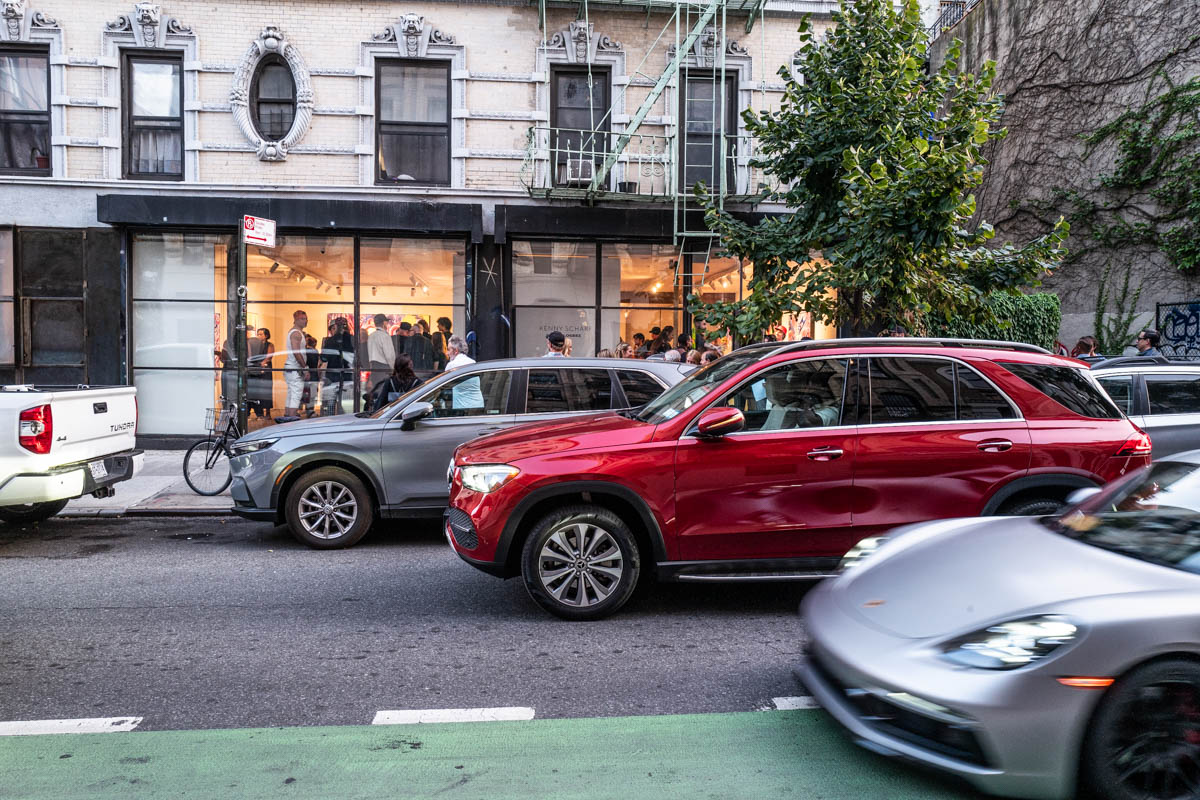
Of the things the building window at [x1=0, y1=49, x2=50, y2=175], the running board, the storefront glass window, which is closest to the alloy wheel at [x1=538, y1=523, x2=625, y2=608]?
the running board

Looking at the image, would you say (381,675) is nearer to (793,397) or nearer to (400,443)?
(793,397)

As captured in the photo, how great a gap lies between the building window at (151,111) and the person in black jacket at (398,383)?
22.9ft

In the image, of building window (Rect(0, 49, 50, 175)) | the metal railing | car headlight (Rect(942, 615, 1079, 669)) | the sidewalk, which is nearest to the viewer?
car headlight (Rect(942, 615, 1079, 669))

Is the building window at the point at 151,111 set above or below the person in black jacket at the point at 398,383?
above

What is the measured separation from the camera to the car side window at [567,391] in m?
8.09

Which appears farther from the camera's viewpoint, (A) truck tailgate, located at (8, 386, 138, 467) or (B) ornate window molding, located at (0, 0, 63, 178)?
(B) ornate window molding, located at (0, 0, 63, 178)

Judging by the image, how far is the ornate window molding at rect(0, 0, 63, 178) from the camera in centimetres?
1384

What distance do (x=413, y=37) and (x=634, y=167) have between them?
423 cm

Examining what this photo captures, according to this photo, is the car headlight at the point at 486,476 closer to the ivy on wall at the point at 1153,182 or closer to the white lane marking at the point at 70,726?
the white lane marking at the point at 70,726

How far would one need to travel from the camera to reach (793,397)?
574 centimetres

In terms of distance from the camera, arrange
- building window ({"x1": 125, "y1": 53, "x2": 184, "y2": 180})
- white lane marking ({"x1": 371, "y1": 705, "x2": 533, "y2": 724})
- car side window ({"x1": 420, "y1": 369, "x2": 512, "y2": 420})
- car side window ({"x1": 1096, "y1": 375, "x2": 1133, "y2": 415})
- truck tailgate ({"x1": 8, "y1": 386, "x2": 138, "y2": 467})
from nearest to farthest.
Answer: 1. white lane marking ({"x1": 371, "y1": 705, "x2": 533, "y2": 724})
2. truck tailgate ({"x1": 8, "y1": 386, "x2": 138, "y2": 467})
3. car side window ({"x1": 420, "y1": 369, "x2": 512, "y2": 420})
4. car side window ({"x1": 1096, "y1": 375, "x2": 1133, "y2": 415})
5. building window ({"x1": 125, "y1": 53, "x2": 184, "y2": 180})

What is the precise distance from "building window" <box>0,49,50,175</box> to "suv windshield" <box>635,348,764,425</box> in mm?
12987

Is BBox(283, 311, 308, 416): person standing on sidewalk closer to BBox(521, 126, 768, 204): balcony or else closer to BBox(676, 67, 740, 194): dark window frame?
BBox(521, 126, 768, 204): balcony

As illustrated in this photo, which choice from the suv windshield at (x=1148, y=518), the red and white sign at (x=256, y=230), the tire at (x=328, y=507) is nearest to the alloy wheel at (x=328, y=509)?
the tire at (x=328, y=507)
